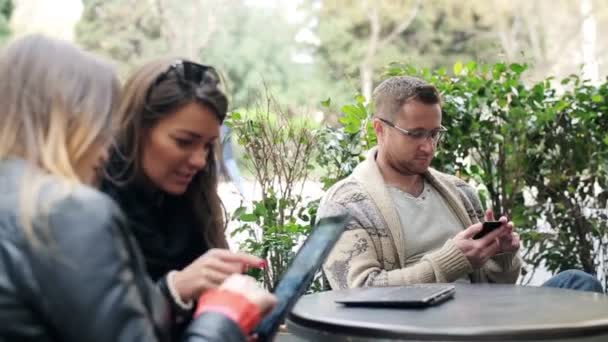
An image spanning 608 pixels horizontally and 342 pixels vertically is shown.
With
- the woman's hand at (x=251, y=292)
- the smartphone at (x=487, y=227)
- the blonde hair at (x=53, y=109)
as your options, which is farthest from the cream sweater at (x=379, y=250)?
the blonde hair at (x=53, y=109)

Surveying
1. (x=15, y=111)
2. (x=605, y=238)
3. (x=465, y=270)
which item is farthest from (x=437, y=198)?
(x=15, y=111)

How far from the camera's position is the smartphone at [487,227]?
10.7 feet

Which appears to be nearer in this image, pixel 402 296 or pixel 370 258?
pixel 402 296

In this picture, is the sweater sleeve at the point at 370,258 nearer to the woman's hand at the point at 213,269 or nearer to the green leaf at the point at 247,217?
the green leaf at the point at 247,217

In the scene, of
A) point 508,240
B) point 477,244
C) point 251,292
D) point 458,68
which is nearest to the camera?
point 251,292

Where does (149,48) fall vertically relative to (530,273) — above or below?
below

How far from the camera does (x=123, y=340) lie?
1.51m

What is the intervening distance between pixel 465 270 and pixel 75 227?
2.04 meters

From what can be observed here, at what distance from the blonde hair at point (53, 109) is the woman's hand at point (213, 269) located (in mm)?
598

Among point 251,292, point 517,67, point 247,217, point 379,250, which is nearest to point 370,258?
point 379,250

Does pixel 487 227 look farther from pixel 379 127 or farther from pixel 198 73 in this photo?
pixel 198 73

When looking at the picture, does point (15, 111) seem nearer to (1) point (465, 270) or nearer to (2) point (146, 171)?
(2) point (146, 171)

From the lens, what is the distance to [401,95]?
12.2 feet

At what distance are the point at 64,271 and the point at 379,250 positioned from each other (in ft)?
6.82
